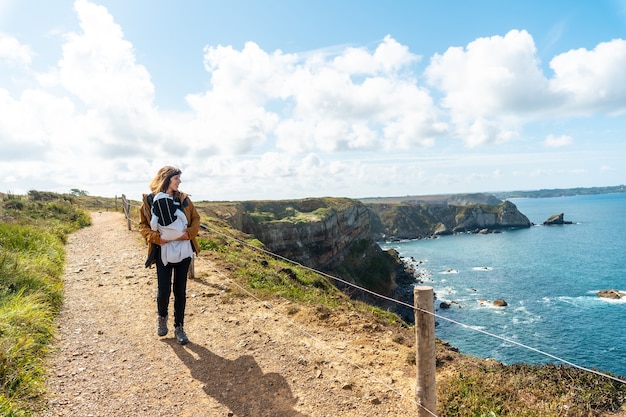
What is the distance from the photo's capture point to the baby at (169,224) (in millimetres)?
6062

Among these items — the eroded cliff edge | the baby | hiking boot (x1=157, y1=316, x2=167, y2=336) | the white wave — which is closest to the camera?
the baby

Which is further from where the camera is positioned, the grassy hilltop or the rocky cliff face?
the rocky cliff face

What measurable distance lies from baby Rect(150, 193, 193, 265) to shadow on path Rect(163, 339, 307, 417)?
1783mm

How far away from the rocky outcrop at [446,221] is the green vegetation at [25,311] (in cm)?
13737

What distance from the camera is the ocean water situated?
1337 inches

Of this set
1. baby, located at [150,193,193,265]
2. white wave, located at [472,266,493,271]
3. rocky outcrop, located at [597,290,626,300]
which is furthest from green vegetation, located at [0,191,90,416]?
white wave, located at [472,266,493,271]

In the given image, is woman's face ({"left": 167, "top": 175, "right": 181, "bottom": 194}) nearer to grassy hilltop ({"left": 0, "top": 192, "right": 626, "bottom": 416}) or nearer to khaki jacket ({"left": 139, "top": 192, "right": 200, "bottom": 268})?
khaki jacket ({"left": 139, "top": 192, "right": 200, "bottom": 268})

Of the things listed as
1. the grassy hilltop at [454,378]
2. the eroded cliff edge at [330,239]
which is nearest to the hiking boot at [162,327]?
the grassy hilltop at [454,378]

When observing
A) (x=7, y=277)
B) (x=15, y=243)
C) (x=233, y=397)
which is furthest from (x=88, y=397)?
(x=15, y=243)

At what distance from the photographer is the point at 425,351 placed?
4242 millimetres

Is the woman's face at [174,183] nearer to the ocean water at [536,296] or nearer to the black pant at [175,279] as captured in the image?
the black pant at [175,279]

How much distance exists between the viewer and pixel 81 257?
1484 cm

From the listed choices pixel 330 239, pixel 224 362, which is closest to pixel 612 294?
pixel 330 239

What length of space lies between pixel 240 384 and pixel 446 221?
163m
